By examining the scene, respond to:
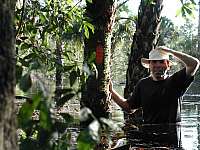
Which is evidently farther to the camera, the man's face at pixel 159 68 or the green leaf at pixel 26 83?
the man's face at pixel 159 68

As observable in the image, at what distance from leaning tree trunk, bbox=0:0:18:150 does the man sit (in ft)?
11.9

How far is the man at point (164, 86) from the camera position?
4.80 m

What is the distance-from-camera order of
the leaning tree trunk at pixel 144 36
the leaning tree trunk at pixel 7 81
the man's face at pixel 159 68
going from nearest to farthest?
the leaning tree trunk at pixel 7 81 → the man's face at pixel 159 68 → the leaning tree trunk at pixel 144 36

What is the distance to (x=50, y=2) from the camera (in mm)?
3811

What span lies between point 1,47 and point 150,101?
12.6ft

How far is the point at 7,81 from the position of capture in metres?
1.28

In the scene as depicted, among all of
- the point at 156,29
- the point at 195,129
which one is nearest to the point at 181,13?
the point at 195,129

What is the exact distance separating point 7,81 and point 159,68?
381 centimetres

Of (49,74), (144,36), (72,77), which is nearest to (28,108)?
(72,77)

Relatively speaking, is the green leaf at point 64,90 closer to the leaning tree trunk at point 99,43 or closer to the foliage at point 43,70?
the foliage at point 43,70

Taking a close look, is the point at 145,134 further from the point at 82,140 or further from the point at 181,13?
the point at 82,140

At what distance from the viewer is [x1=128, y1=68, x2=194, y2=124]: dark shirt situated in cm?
483

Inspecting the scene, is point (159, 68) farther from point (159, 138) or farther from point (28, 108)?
point (28, 108)

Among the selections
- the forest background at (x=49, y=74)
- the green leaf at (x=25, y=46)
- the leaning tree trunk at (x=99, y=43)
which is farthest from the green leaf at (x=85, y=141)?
the leaning tree trunk at (x=99, y=43)
